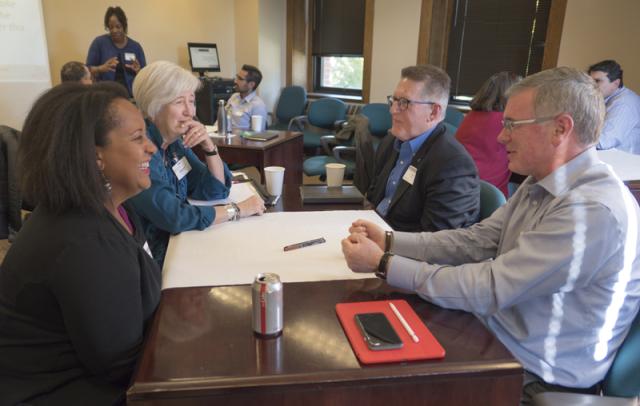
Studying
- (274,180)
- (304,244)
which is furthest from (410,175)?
(304,244)

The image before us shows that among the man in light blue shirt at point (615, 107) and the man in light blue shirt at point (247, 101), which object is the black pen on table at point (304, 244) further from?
the man in light blue shirt at point (247, 101)

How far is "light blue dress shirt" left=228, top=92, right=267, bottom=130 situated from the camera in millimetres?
4375

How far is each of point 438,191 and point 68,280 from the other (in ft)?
4.38

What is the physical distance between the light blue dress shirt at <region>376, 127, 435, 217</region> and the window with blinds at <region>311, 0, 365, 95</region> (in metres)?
4.19

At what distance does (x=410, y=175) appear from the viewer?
1.97 meters

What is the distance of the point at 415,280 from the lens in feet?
3.78

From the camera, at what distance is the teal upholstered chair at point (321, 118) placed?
5.62 meters

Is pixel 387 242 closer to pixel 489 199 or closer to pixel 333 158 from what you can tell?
pixel 489 199

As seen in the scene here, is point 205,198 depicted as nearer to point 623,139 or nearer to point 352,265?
point 352,265

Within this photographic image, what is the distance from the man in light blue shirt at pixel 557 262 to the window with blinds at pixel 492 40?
162 inches

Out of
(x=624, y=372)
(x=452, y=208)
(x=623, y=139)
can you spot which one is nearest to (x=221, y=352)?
(x=624, y=372)

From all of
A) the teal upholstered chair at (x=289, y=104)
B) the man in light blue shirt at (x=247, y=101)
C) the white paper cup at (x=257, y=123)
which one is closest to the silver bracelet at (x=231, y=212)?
the white paper cup at (x=257, y=123)

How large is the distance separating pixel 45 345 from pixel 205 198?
3.47ft

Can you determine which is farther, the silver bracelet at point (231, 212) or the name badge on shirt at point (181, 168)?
the name badge on shirt at point (181, 168)
